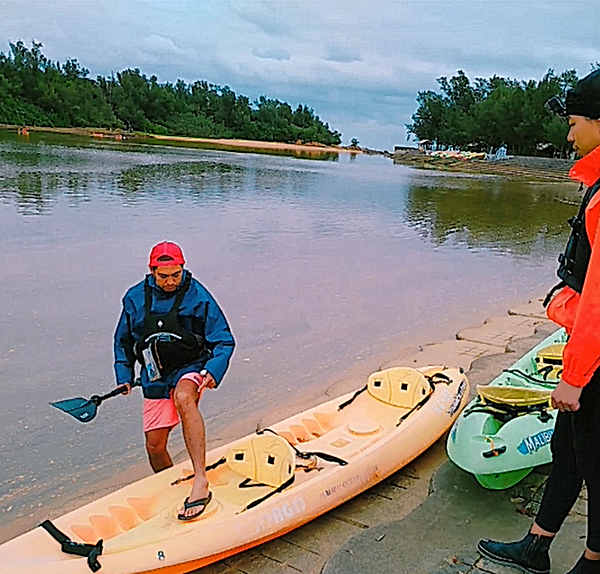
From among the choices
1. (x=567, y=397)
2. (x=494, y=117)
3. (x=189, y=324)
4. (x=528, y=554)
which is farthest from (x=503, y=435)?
(x=494, y=117)

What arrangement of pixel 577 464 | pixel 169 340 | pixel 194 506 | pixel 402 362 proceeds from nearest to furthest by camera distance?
pixel 577 464 < pixel 194 506 < pixel 169 340 < pixel 402 362

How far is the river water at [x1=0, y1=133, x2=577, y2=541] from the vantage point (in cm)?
483

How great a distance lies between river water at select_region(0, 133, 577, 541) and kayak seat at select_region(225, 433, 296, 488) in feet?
3.50

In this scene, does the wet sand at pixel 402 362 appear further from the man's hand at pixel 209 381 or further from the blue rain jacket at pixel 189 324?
the man's hand at pixel 209 381

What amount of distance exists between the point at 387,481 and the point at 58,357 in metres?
3.38

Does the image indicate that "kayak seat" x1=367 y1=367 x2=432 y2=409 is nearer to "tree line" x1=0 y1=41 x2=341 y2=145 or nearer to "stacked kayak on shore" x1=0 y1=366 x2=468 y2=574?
"stacked kayak on shore" x1=0 y1=366 x2=468 y2=574

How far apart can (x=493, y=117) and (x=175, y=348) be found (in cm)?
6155

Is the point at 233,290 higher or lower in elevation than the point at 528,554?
lower

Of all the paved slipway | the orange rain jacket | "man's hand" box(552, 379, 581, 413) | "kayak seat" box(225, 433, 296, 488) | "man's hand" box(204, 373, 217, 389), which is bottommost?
the paved slipway

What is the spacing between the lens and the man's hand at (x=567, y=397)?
223 centimetres

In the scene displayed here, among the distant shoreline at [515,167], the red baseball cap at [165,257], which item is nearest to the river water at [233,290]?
the red baseball cap at [165,257]

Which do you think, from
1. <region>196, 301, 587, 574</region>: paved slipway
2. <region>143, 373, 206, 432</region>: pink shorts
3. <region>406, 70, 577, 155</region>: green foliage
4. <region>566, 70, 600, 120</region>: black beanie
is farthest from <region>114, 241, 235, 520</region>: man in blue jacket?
<region>406, 70, 577, 155</region>: green foliage

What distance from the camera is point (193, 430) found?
131 inches

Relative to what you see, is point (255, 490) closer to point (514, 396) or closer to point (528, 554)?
point (528, 554)
